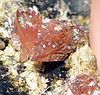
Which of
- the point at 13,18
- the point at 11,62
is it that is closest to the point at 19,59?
the point at 11,62

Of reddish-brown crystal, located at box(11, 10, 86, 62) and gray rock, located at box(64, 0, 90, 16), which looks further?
gray rock, located at box(64, 0, 90, 16)

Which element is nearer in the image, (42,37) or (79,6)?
(42,37)

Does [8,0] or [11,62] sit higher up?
[8,0]

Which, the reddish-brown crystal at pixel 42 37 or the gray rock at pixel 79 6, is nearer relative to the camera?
the reddish-brown crystal at pixel 42 37

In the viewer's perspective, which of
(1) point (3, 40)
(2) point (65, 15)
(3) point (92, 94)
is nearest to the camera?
(3) point (92, 94)

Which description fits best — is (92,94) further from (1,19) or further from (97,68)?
(1,19)

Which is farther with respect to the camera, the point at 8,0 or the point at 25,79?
the point at 8,0

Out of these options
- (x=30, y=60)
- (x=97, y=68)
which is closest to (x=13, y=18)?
(x=30, y=60)

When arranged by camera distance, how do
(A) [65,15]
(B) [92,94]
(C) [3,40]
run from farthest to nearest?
(A) [65,15] → (C) [3,40] → (B) [92,94]
